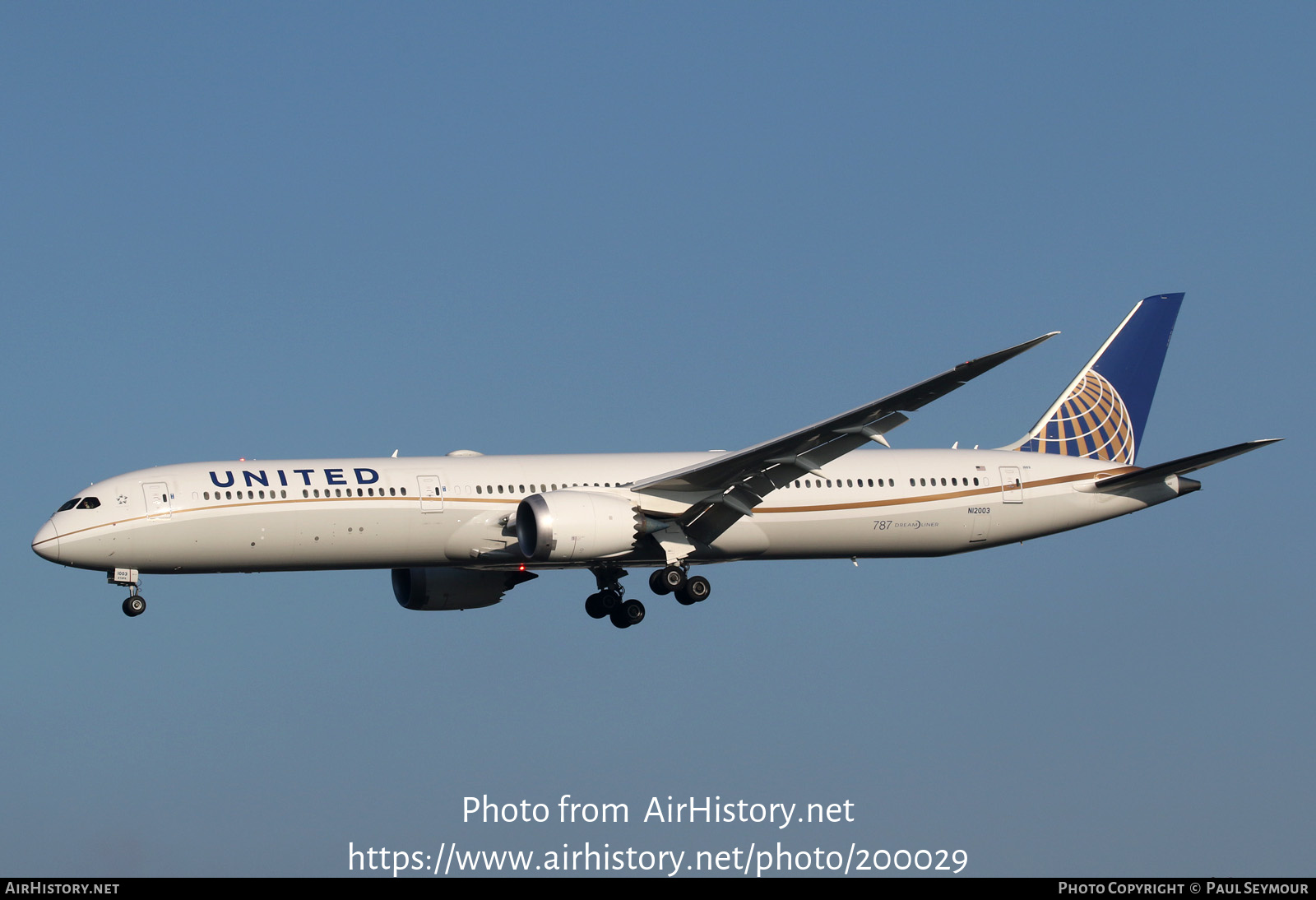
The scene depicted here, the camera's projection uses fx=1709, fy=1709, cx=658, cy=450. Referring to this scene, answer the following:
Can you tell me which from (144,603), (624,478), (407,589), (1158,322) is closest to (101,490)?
(144,603)

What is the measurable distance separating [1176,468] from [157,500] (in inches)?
1053

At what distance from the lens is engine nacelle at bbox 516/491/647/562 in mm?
41250

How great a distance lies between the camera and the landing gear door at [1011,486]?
4778 centimetres

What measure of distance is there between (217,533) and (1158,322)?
2966 centimetres

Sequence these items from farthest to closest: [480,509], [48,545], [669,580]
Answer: [669,580] < [480,509] < [48,545]

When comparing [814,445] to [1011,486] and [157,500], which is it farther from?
[157,500]

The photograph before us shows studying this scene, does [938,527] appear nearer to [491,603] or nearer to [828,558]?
[828,558]

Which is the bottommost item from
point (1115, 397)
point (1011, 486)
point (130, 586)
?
point (130, 586)

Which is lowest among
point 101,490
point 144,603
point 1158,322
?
point 144,603

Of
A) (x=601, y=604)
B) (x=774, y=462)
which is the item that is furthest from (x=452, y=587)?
(x=774, y=462)

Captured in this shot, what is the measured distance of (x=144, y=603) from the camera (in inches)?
1654

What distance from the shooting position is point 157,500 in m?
41.7

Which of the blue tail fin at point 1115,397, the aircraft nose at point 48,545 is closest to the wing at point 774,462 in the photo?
the blue tail fin at point 1115,397
